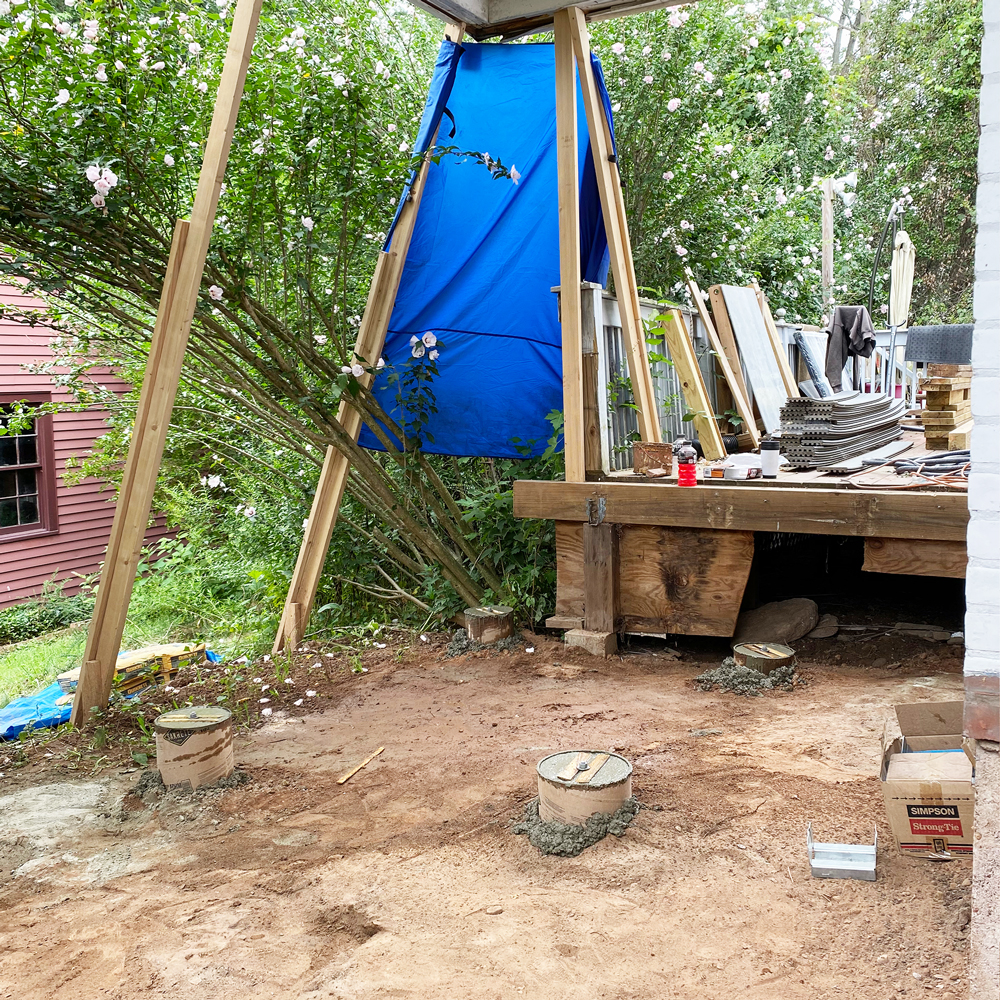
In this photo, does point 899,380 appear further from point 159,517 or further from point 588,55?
point 159,517

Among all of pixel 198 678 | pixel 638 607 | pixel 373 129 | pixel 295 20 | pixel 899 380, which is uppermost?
pixel 295 20

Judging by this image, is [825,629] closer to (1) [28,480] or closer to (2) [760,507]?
(2) [760,507]

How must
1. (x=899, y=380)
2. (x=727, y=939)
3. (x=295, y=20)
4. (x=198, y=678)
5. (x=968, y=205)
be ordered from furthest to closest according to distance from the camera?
(x=968, y=205) < (x=899, y=380) < (x=295, y=20) < (x=198, y=678) < (x=727, y=939)

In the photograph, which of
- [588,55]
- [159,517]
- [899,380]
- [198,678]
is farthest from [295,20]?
[899,380]

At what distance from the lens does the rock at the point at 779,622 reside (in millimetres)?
5305

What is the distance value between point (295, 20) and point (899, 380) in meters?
9.24

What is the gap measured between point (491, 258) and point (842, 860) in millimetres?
4234

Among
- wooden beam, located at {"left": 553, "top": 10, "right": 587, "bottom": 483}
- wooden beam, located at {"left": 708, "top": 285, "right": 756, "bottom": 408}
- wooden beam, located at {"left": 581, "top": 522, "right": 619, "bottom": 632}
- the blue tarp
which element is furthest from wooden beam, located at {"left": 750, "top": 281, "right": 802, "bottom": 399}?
wooden beam, located at {"left": 581, "top": 522, "right": 619, "bottom": 632}

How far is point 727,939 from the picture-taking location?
2459mm

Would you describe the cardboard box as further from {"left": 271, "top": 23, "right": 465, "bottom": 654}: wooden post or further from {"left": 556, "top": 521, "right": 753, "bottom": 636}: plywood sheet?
{"left": 271, "top": 23, "right": 465, "bottom": 654}: wooden post

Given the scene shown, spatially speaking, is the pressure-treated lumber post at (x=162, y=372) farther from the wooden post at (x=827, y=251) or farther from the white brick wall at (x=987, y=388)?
the wooden post at (x=827, y=251)

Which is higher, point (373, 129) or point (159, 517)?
point (373, 129)

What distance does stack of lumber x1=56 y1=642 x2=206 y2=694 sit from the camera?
5488 millimetres

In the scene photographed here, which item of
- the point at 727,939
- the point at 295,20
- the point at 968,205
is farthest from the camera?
the point at 968,205
